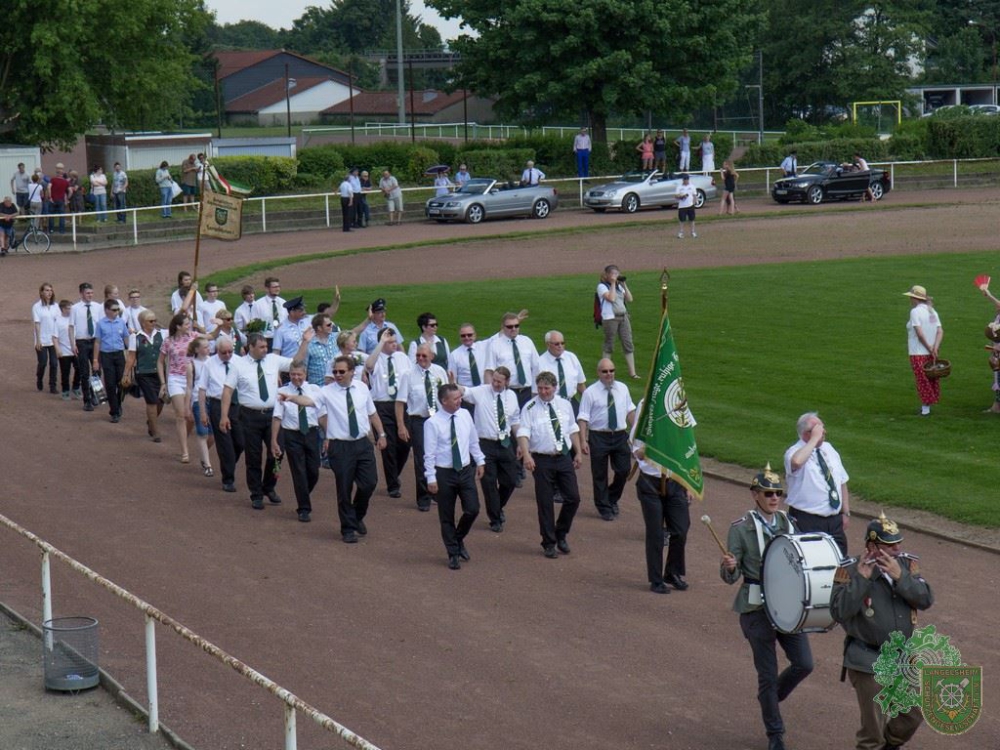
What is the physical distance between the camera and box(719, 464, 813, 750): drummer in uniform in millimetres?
9031

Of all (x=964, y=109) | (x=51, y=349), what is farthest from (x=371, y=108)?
(x=51, y=349)

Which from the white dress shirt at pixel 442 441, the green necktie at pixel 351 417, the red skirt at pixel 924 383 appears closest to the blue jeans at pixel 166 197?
the red skirt at pixel 924 383

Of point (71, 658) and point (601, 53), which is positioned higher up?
point (601, 53)

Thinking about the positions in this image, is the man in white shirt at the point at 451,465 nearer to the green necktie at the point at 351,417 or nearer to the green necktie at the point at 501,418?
the green necktie at the point at 501,418

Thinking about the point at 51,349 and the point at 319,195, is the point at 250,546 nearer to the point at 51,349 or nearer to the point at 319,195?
the point at 51,349

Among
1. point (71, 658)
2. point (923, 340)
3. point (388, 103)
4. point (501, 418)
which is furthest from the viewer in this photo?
point (388, 103)

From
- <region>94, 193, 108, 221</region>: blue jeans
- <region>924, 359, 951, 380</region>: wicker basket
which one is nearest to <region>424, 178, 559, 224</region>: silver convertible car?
<region>94, 193, 108, 221</region>: blue jeans

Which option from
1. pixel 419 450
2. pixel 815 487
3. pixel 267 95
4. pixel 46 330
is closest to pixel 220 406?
pixel 419 450

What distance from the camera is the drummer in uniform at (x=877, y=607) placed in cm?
808

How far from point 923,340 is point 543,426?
7.04m

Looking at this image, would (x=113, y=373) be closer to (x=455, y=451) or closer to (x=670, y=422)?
→ (x=455, y=451)

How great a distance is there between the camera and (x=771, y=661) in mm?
9062

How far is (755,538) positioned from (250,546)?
626 cm

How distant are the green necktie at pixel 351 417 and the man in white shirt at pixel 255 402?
1750 mm
